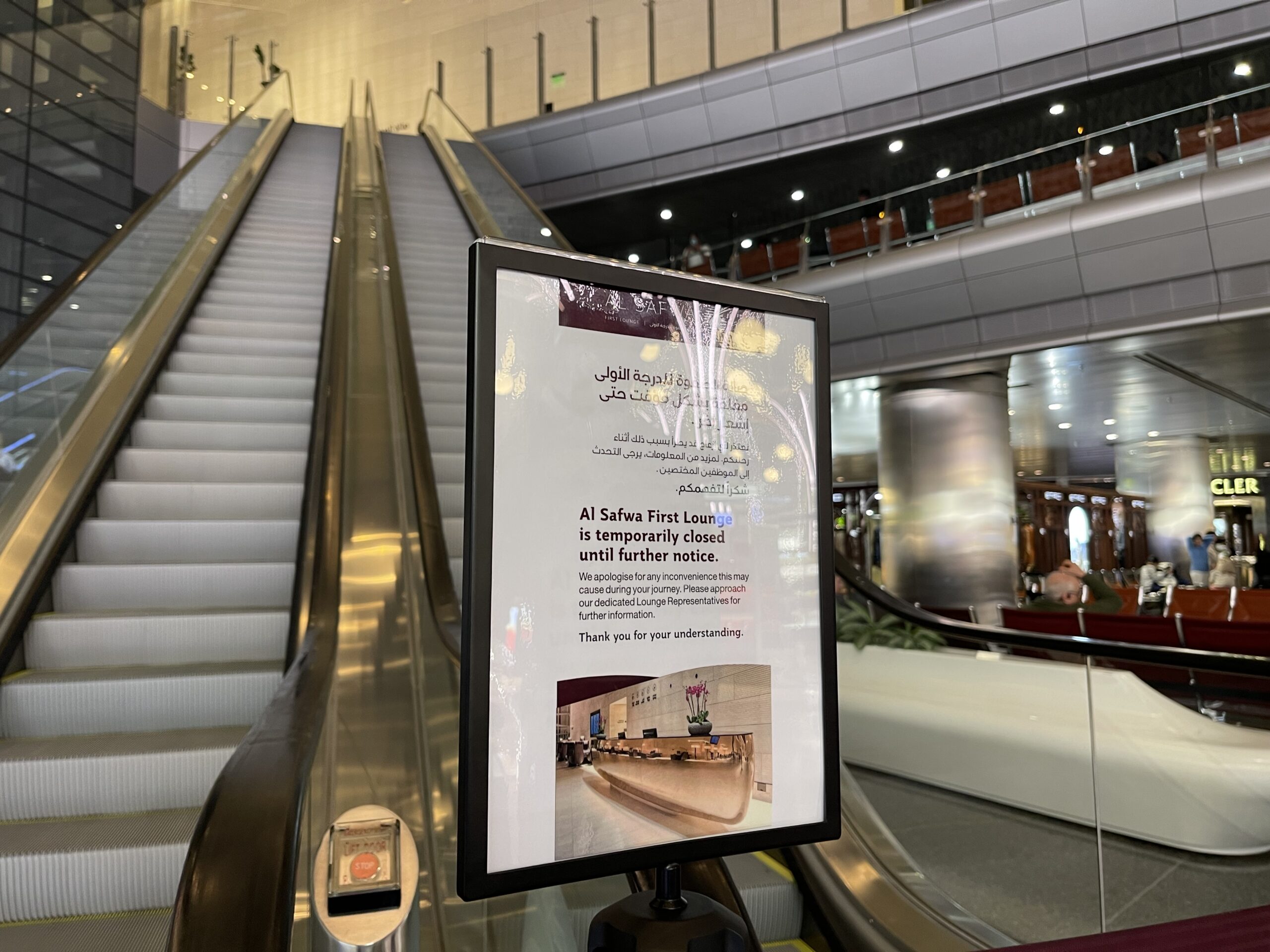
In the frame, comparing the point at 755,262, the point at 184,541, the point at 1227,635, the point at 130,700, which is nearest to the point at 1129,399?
the point at 755,262

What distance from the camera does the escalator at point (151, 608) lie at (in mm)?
2209

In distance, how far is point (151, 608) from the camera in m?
3.30

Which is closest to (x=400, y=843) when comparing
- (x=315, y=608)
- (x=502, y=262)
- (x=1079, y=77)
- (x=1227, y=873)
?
(x=502, y=262)

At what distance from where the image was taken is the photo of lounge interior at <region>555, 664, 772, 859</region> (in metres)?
1.11

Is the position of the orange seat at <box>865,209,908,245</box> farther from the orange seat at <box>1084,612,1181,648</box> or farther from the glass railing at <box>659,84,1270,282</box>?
the orange seat at <box>1084,612,1181,648</box>

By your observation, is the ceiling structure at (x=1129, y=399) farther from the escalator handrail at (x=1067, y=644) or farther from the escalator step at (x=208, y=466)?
the escalator step at (x=208, y=466)

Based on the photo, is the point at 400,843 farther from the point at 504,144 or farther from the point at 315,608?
the point at 504,144

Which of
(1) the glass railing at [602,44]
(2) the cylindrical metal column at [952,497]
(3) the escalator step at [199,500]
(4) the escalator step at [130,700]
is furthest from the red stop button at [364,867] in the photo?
(1) the glass railing at [602,44]

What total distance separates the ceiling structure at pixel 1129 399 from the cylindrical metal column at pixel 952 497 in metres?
0.55

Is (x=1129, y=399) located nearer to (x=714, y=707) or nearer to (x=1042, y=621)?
(x=1042, y=621)

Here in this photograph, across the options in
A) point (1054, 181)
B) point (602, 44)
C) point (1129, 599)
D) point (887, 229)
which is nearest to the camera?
point (1129, 599)

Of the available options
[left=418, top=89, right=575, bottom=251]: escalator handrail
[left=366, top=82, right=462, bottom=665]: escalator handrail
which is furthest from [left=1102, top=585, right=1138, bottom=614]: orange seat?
[left=366, top=82, right=462, bottom=665]: escalator handrail

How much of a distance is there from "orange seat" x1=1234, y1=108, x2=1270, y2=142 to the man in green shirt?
4831 millimetres

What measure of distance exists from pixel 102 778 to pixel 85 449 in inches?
67.0
